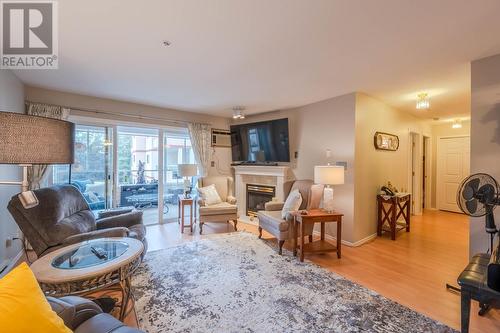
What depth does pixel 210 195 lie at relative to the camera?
439 cm

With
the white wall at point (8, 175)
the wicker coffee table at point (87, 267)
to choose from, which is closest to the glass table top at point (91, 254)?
the wicker coffee table at point (87, 267)

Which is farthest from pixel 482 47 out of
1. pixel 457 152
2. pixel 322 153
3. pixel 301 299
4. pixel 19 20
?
pixel 457 152

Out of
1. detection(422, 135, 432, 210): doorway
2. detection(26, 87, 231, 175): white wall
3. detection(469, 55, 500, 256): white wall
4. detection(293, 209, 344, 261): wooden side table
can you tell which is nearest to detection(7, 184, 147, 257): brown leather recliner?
detection(26, 87, 231, 175): white wall

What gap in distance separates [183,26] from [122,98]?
2687 mm

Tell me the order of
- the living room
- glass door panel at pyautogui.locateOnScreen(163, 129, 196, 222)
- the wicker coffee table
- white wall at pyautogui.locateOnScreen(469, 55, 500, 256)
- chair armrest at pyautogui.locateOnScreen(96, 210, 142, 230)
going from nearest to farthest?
the wicker coffee table
the living room
white wall at pyautogui.locateOnScreen(469, 55, 500, 256)
chair armrest at pyautogui.locateOnScreen(96, 210, 142, 230)
glass door panel at pyautogui.locateOnScreen(163, 129, 196, 222)

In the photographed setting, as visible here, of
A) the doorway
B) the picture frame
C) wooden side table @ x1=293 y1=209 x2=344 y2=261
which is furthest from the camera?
the doorway

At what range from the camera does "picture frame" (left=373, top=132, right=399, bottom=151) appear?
153 inches

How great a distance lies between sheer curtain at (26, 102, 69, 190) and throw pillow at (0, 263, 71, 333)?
3.17m

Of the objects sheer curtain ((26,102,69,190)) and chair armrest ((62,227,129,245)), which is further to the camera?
sheer curtain ((26,102,69,190))

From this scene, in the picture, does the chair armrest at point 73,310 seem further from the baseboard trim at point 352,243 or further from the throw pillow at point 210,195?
the baseboard trim at point 352,243

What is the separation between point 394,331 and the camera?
1743 mm

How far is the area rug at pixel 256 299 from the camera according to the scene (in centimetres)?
181

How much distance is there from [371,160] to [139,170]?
426 centimetres

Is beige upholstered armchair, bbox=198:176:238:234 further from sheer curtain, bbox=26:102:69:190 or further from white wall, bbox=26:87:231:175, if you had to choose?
sheer curtain, bbox=26:102:69:190
